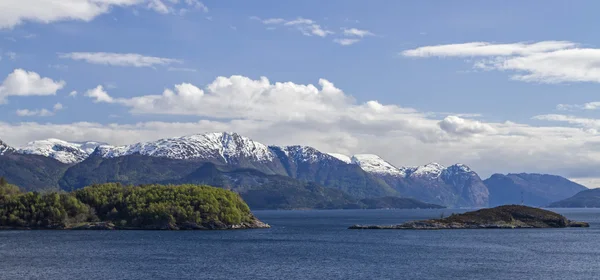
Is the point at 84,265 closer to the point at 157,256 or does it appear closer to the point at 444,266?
the point at 157,256

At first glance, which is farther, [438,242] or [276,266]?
[438,242]

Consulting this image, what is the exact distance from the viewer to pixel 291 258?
147 metres

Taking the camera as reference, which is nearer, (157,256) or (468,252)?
(157,256)

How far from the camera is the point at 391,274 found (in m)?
120

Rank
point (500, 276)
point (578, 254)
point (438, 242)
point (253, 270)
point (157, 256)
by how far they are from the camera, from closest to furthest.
A: point (500, 276) < point (253, 270) < point (157, 256) < point (578, 254) < point (438, 242)

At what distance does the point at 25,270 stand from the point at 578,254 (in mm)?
113345

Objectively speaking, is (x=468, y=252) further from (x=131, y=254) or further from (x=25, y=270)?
(x=25, y=270)

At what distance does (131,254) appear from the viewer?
15075cm

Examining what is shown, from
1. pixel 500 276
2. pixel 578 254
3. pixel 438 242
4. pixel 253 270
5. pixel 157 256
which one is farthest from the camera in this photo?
pixel 438 242

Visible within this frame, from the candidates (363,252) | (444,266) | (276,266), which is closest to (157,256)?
(276,266)

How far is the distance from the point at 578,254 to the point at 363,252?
1848 inches

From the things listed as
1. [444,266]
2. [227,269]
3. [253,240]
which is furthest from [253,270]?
[253,240]

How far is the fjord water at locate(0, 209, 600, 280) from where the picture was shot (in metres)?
120

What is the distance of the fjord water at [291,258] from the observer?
120 m
